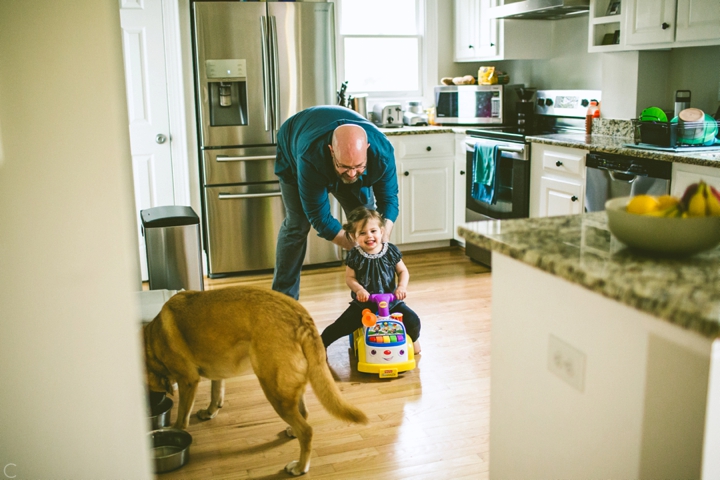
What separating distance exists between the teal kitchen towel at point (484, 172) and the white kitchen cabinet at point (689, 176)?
1.42 meters

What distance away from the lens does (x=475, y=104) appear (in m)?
5.04

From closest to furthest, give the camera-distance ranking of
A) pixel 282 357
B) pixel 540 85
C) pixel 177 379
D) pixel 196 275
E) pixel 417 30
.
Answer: pixel 282 357 → pixel 177 379 → pixel 196 275 → pixel 540 85 → pixel 417 30

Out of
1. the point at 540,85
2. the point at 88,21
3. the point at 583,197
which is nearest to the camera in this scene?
the point at 88,21

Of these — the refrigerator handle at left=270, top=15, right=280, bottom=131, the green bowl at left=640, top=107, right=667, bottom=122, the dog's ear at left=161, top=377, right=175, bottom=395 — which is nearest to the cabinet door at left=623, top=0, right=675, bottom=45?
the green bowl at left=640, top=107, right=667, bottom=122

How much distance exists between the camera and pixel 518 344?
5.08 feet

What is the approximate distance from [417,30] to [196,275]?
10.1 ft

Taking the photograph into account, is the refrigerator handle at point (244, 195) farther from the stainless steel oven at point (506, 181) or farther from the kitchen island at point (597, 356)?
the kitchen island at point (597, 356)

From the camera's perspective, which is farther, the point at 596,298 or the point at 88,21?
the point at 596,298

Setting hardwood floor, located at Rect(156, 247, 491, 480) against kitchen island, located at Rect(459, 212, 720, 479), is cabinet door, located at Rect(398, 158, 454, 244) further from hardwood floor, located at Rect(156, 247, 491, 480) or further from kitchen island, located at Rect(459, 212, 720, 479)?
kitchen island, located at Rect(459, 212, 720, 479)

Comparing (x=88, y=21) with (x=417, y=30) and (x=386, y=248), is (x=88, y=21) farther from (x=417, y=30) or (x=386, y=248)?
(x=417, y=30)

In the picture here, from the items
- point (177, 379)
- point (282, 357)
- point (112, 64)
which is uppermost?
point (112, 64)

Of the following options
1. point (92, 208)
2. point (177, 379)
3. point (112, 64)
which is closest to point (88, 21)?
point (112, 64)

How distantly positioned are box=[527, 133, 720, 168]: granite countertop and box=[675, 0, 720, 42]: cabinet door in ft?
1.94

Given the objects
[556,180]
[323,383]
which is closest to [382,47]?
[556,180]
